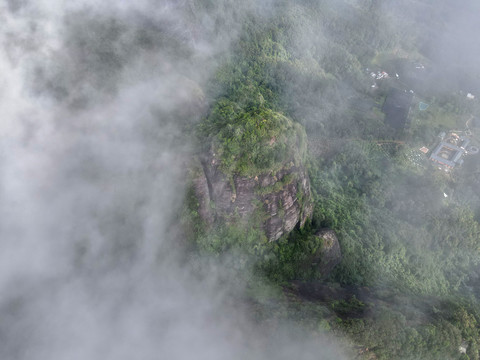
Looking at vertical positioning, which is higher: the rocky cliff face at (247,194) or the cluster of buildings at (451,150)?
the rocky cliff face at (247,194)

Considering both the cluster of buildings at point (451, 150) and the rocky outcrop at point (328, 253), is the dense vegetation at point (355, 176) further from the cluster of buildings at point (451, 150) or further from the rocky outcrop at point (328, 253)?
the cluster of buildings at point (451, 150)

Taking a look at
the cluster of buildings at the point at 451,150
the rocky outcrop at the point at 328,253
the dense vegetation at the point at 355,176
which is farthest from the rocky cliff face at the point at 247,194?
the cluster of buildings at the point at 451,150

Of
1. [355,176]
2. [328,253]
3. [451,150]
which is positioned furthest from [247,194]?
[451,150]

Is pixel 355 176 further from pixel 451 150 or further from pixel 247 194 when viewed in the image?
pixel 247 194

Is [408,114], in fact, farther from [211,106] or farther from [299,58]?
[211,106]

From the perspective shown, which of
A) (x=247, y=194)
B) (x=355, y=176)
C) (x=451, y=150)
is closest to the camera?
(x=247, y=194)

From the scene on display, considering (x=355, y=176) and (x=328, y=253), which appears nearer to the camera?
(x=328, y=253)
